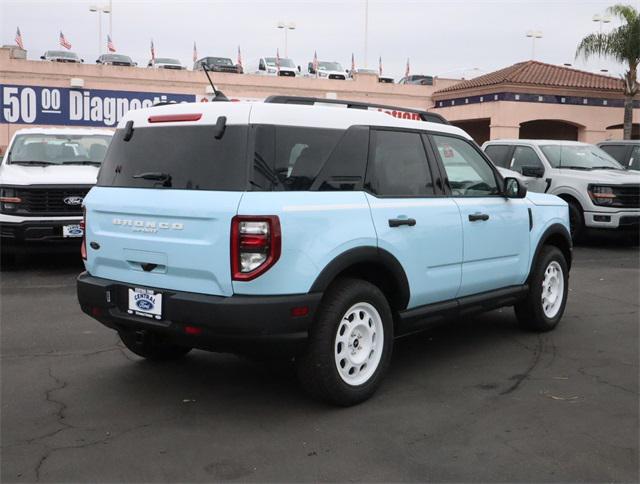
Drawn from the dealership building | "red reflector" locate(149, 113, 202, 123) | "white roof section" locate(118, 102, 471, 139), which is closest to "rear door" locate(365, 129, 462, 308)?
"white roof section" locate(118, 102, 471, 139)

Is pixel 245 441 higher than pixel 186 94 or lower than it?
lower

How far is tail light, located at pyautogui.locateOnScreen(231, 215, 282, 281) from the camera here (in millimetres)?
3959

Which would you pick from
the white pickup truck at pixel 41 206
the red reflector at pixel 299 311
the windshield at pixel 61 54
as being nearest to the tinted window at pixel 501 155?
the white pickup truck at pixel 41 206

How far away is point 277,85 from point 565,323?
108 ft

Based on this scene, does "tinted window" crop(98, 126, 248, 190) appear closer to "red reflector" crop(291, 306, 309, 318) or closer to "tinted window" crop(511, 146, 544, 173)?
"red reflector" crop(291, 306, 309, 318)

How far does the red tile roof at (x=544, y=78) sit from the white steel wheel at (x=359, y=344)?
96.2 feet

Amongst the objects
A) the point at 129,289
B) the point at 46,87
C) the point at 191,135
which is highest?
the point at 46,87

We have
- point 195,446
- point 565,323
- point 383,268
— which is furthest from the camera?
point 565,323

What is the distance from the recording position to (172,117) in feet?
14.8

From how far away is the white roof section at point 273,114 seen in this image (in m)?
4.23

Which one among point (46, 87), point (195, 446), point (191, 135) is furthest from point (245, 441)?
point (46, 87)

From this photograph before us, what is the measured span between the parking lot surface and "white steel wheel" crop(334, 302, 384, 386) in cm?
23

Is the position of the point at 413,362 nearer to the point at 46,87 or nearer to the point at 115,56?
the point at 46,87

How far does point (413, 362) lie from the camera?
5.57 metres
